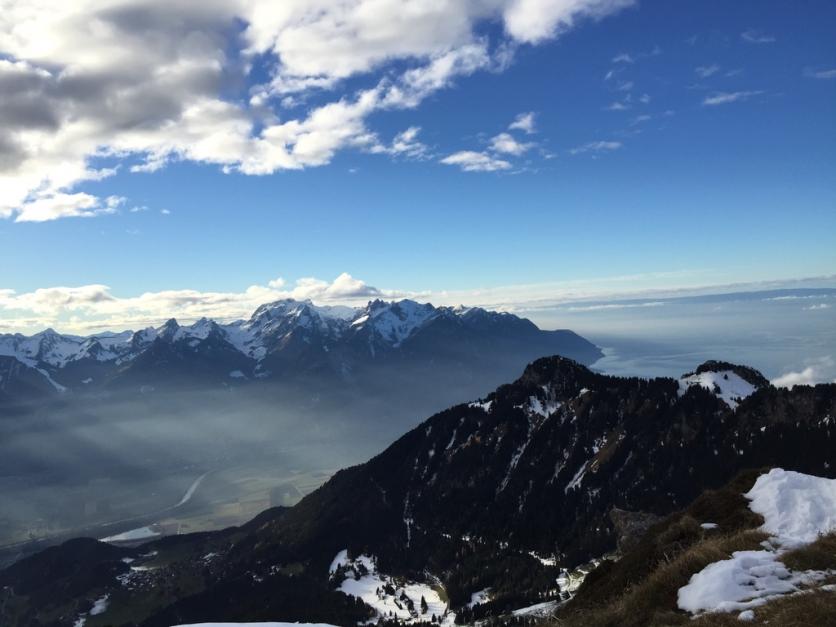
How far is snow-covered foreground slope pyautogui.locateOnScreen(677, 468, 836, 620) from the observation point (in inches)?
749

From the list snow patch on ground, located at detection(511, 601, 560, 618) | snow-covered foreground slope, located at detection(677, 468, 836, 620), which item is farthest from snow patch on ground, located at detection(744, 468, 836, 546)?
snow patch on ground, located at detection(511, 601, 560, 618)

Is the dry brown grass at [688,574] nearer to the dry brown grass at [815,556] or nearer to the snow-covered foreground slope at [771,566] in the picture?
the dry brown grass at [815,556]

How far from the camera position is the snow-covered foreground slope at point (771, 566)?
19016 mm

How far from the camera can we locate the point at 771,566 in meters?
20.5

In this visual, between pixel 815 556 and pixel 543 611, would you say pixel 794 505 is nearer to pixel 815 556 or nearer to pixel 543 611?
pixel 815 556

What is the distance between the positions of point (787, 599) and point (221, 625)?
27.2 metres

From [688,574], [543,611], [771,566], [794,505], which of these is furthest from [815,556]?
[543,611]

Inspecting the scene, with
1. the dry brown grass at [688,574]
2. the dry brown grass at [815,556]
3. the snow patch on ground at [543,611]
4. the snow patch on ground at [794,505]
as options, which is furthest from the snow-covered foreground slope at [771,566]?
the snow patch on ground at [543,611]

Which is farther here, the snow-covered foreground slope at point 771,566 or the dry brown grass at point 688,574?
the snow-covered foreground slope at point 771,566

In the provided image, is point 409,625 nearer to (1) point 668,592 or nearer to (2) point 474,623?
(2) point 474,623

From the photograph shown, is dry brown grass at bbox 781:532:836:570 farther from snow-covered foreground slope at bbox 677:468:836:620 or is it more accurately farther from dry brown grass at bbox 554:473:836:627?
snow-covered foreground slope at bbox 677:468:836:620

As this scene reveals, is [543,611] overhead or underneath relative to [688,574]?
underneath

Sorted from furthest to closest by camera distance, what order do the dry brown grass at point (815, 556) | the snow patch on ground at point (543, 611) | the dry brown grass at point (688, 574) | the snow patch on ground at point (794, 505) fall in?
the snow patch on ground at point (543, 611) < the snow patch on ground at point (794, 505) < the dry brown grass at point (815, 556) < the dry brown grass at point (688, 574)

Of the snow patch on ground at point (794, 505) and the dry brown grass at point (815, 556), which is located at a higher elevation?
the dry brown grass at point (815, 556)
